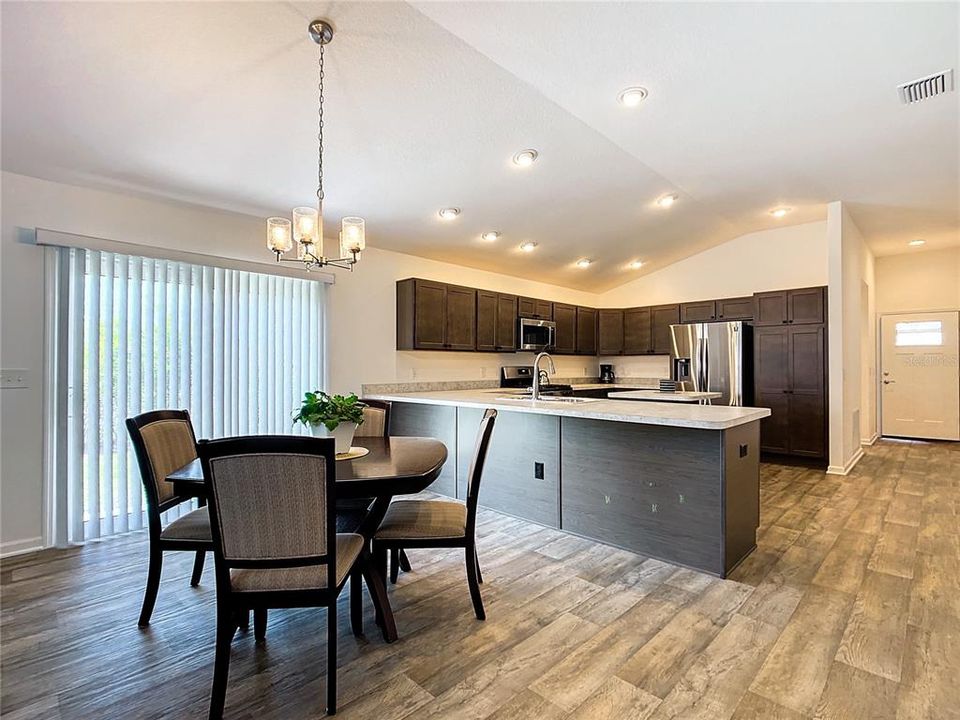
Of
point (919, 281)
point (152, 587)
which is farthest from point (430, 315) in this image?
point (919, 281)

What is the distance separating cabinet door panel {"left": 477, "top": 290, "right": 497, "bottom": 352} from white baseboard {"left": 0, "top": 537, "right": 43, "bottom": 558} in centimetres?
390

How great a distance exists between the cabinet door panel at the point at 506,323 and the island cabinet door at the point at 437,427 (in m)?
1.53

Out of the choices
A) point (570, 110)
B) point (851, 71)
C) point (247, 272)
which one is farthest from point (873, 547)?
point (247, 272)

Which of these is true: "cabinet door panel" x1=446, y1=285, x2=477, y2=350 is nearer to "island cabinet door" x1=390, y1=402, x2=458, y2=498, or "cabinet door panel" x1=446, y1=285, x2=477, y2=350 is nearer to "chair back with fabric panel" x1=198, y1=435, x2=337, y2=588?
"island cabinet door" x1=390, y1=402, x2=458, y2=498

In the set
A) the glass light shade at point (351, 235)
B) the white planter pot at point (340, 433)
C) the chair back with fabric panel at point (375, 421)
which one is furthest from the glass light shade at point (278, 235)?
the chair back with fabric panel at point (375, 421)

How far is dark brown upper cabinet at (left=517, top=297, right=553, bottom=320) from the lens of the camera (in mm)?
5898

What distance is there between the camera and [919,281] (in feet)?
Answer: 22.4

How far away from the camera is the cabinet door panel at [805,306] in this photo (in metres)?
5.21

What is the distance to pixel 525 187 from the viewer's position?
412 cm

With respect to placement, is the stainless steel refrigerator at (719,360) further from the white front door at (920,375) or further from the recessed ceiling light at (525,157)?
the recessed ceiling light at (525,157)

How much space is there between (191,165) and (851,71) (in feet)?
13.3

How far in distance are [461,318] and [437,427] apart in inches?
56.1

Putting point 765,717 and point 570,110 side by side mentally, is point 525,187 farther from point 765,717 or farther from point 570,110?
point 765,717

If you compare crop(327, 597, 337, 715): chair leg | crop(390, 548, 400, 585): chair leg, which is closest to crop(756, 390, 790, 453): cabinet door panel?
crop(390, 548, 400, 585): chair leg
